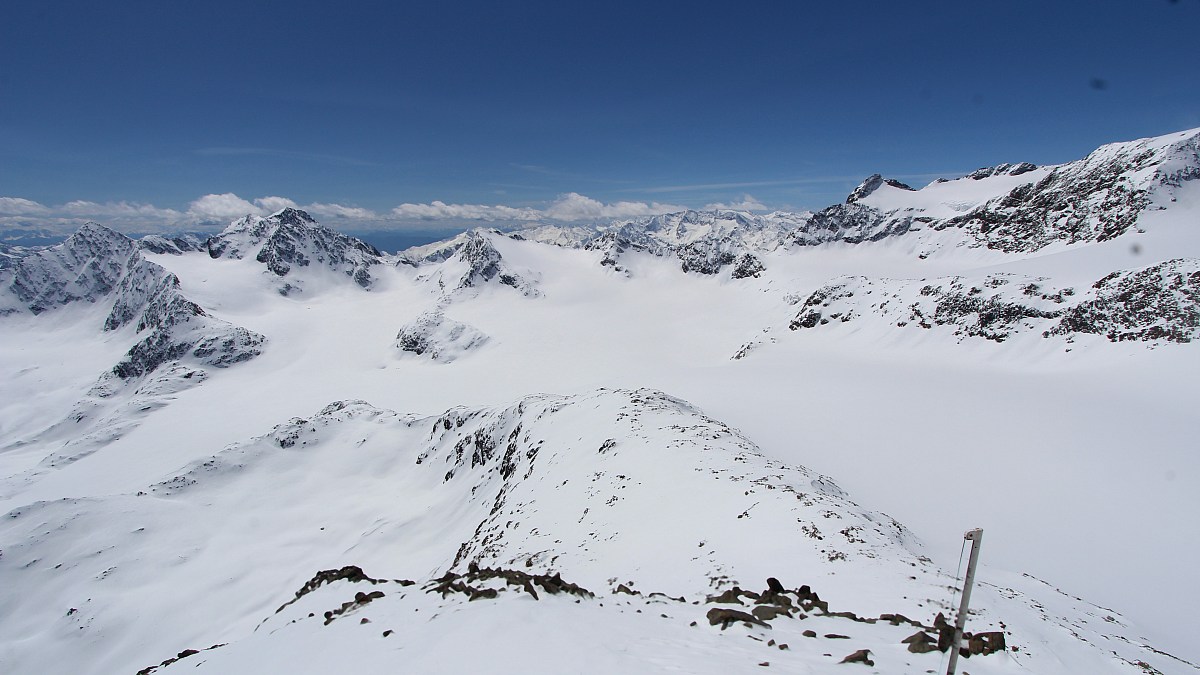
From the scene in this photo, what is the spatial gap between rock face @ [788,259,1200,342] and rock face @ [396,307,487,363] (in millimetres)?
83996

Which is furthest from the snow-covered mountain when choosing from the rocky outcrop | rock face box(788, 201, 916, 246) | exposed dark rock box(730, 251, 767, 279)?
exposed dark rock box(730, 251, 767, 279)

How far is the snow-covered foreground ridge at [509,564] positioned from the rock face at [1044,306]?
3696 centimetres

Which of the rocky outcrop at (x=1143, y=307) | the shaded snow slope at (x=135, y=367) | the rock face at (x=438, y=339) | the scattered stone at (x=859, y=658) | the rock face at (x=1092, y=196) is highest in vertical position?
the rock face at (x=1092, y=196)

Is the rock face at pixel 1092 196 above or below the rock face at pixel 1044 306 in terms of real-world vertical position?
above

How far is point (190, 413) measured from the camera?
312ft

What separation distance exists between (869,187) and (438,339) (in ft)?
492

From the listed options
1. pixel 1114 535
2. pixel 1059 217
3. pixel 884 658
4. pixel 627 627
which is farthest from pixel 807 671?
pixel 1059 217

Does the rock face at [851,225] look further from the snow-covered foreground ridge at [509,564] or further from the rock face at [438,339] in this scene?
the snow-covered foreground ridge at [509,564]

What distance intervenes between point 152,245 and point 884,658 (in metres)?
277

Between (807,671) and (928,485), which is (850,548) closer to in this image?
(807,671)

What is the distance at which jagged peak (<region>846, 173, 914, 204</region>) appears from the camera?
155488mm

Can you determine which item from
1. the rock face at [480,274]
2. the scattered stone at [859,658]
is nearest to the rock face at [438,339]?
the rock face at [480,274]

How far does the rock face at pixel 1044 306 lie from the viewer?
37656mm

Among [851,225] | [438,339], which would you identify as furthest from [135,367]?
[851,225]
